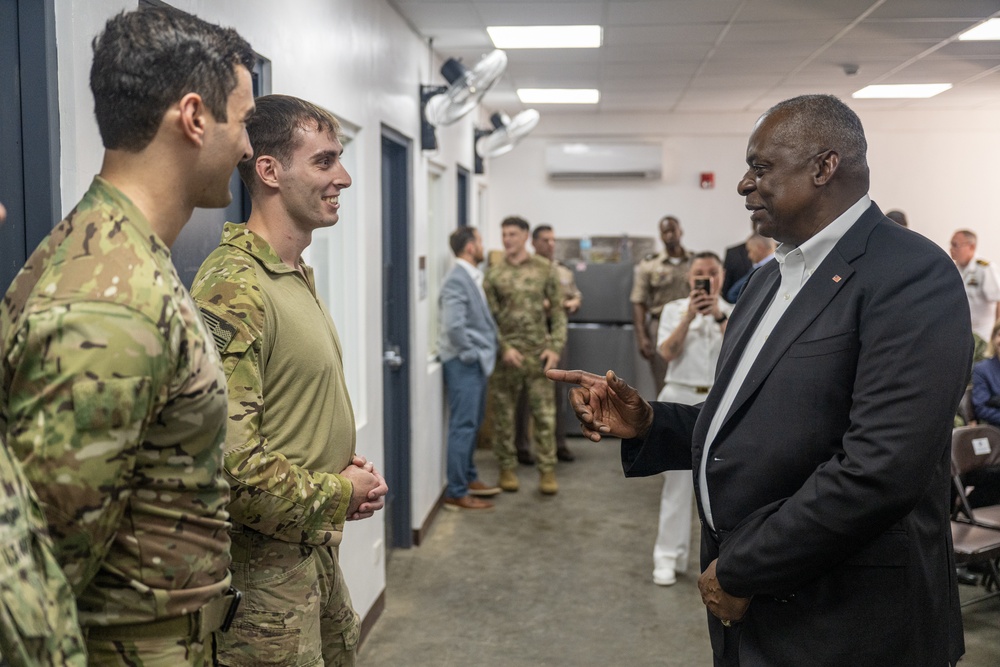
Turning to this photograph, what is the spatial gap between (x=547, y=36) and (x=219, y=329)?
3.84 metres

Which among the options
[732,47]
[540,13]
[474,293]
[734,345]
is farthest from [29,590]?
[732,47]

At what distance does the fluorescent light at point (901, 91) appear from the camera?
22.1ft

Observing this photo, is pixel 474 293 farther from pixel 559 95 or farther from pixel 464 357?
pixel 559 95

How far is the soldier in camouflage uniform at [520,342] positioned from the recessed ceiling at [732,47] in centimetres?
130

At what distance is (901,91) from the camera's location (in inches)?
278

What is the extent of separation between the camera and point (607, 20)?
4488mm

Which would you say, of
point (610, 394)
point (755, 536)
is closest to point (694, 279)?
point (610, 394)

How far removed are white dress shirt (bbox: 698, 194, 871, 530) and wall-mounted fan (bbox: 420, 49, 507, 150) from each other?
9.22 feet

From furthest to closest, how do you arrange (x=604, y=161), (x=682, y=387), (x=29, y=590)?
(x=604, y=161)
(x=682, y=387)
(x=29, y=590)

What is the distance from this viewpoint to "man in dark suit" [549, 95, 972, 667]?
1392mm

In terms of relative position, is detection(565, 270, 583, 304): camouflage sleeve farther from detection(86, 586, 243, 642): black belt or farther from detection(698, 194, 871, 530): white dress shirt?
detection(86, 586, 243, 642): black belt

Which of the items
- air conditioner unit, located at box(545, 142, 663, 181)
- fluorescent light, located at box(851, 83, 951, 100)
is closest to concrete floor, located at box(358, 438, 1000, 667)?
fluorescent light, located at box(851, 83, 951, 100)

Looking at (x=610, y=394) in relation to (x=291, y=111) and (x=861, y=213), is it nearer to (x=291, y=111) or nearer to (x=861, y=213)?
(x=861, y=213)

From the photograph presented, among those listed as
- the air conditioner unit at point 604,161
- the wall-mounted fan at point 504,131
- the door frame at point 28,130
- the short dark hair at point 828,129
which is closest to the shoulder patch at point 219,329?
the door frame at point 28,130
